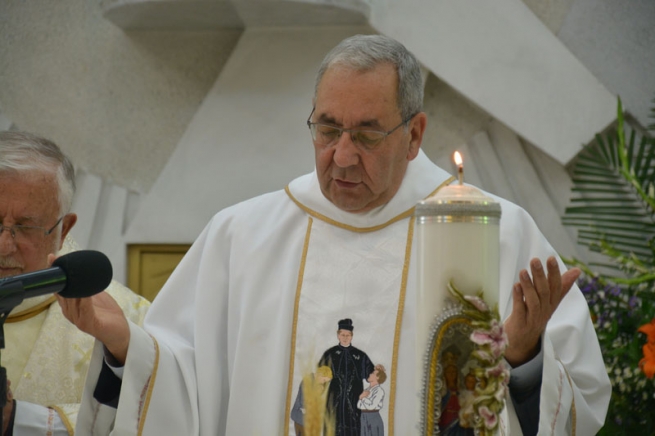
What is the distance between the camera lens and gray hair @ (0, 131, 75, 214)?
3.19 metres

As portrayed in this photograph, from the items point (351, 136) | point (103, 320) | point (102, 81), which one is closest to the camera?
point (103, 320)

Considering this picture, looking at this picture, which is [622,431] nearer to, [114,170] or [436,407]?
[436,407]

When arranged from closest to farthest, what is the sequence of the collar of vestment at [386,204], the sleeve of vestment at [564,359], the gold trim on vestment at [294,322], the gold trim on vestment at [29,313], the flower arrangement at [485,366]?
the flower arrangement at [485,366], the sleeve of vestment at [564,359], the gold trim on vestment at [294,322], the collar of vestment at [386,204], the gold trim on vestment at [29,313]

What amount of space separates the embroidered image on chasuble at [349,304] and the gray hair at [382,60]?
44 centimetres

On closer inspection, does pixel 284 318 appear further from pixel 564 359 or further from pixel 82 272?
pixel 82 272

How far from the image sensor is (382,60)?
117 inches

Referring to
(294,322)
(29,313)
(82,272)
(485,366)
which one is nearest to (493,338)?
(485,366)

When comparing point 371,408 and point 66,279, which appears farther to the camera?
point 371,408

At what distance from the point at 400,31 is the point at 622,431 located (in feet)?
8.99

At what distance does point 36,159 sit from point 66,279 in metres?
1.37

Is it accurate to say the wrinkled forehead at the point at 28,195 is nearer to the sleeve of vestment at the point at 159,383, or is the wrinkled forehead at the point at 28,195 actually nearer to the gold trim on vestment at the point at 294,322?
the sleeve of vestment at the point at 159,383

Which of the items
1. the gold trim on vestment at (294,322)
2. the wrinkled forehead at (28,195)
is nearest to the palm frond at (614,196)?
the gold trim on vestment at (294,322)

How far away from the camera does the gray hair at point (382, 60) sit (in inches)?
116

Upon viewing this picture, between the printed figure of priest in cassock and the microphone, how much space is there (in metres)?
0.99
